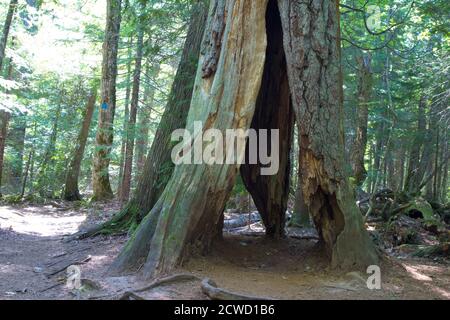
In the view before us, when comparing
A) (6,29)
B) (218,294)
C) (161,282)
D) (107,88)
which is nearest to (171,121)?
(161,282)

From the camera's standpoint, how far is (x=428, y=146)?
16375mm

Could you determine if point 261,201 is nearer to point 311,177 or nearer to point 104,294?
point 311,177

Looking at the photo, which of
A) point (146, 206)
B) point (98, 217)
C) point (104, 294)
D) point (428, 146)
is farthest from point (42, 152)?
point (104, 294)

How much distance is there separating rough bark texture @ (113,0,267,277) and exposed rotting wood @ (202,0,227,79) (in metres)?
0.08

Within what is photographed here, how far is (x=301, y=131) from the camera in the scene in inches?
231

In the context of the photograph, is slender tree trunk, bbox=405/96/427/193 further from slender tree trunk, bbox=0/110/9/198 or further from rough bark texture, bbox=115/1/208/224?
slender tree trunk, bbox=0/110/9/198

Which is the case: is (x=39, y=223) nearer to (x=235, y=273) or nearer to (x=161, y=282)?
(x=235, y=273)

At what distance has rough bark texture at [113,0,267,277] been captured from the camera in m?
5.65

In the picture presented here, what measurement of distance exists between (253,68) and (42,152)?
64.8 ft

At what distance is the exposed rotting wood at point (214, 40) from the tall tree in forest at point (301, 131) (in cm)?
12

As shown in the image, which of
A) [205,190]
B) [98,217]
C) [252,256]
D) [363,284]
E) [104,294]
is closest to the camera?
[104,294]

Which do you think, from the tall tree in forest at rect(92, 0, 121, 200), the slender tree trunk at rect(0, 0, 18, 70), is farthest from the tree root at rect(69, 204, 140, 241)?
the slender tree trunk at rect(0, 0, 18, 70)

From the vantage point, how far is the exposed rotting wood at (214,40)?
6276 millimetres

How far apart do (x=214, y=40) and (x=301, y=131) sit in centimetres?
188
